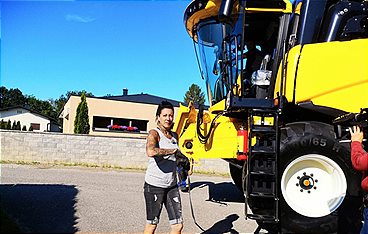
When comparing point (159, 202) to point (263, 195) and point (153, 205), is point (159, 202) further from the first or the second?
point (263, 195)

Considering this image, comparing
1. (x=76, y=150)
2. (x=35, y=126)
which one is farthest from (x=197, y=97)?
(x=35, y=126)

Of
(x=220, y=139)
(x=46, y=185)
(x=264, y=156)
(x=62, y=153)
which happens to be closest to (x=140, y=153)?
(x=62, y=153)

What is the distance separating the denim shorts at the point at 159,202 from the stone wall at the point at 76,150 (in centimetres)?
883

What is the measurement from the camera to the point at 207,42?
584 cm

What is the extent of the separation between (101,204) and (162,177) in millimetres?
2915

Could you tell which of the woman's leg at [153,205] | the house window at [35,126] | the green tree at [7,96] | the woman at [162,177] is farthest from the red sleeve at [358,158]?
the house window at [35,126]

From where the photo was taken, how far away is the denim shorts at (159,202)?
357cm

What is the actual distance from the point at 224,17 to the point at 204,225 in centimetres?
300

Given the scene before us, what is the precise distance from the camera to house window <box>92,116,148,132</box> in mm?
26041

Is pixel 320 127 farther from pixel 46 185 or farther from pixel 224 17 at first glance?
pixel 46 185

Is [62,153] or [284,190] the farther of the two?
[62,153]

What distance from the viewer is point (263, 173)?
4473 millimetres

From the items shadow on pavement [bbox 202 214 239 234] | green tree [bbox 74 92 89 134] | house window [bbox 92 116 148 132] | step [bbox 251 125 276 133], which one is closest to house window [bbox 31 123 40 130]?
house window [bbox 92 116 148 132]

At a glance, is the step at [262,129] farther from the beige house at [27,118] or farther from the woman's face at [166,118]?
the beige house at [27,118]
